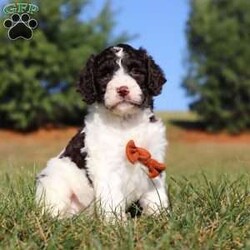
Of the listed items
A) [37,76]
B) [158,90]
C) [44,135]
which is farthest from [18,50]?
[158,90]

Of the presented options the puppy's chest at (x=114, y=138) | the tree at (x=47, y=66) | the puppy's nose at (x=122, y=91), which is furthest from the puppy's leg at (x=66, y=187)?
the tree at (x=47, y=66)

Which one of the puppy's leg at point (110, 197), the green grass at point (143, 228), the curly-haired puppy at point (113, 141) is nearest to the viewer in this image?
the green grass at point (143, 228)

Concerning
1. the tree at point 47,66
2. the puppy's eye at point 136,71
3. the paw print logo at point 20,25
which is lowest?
the tree at point 47,66

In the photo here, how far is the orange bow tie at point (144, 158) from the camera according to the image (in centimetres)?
627

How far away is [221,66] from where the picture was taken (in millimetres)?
40844

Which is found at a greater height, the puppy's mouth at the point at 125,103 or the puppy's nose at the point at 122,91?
the puppy's nose at the point at 122,91

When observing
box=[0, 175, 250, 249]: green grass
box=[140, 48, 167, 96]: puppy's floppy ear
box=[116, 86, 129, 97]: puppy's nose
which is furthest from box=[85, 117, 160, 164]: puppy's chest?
box=[0, 175, 250, 249]: green grass

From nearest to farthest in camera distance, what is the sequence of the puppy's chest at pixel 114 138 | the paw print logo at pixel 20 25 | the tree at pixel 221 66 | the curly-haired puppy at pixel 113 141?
the curly-haired puppy at pixel 113 141 < the puppy's chest at pixel 114 138 < the paw print logo at pixel 20 25 < the tree at pixel 221 66

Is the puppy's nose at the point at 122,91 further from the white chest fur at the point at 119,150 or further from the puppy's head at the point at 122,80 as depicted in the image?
the white chest fur at the point at 119,150

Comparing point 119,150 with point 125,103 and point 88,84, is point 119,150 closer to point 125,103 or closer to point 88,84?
point 125,103

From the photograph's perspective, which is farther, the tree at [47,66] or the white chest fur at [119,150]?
the tree at [47,66]

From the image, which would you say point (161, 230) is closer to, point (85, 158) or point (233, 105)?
point (85, 158)

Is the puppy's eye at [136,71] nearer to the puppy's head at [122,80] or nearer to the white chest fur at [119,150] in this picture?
the puppy's head at [122,80]

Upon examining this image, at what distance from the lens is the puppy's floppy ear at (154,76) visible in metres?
6.50
